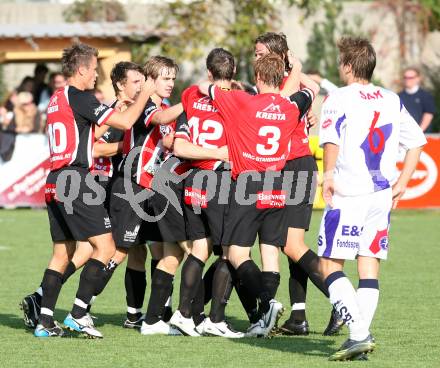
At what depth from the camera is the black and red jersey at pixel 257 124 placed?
7426mm

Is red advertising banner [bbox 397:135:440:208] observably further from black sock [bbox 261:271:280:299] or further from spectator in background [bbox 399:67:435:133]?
black sock [bbox 261:271:280:299]

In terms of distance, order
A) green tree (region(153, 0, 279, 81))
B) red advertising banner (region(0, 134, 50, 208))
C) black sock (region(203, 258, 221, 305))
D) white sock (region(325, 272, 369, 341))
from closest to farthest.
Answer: white sock (region(325, 272, 369, 341)) → black sock (region(203, 258, 221, 305)) → red advertising banner (region(0, 134, 50, 208)) → green tree (region(153, 0, 279, 81))

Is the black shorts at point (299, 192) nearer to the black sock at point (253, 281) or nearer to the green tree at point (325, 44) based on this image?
the black sock at point (253, 281)

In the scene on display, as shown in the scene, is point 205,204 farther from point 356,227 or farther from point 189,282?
point 356,227

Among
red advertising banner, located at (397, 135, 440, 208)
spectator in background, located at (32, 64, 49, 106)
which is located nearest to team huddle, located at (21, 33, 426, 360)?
red advertising banner, located at (397, 135, 440, 208)

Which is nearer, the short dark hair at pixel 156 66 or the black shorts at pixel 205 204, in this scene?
the black shorts at pixel 205 204

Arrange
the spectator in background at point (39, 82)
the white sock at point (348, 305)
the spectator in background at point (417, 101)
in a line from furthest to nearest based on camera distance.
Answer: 1. the spectator in background at point (39, 82)
2. the spectator in background at point (417, 101)
3. the white sock at point (348, 305)

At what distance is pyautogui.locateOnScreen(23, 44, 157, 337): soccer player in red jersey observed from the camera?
25.2ft

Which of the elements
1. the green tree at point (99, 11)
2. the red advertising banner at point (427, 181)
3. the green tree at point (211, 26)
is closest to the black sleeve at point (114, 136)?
the red advertising banner at point (427, 181)

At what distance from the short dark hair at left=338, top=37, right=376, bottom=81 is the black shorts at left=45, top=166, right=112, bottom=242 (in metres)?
2.03

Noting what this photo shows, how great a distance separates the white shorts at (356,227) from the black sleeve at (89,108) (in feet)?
5.62

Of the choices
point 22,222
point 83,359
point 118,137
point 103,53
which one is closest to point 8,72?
point 103,53

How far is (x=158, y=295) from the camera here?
8023 mm

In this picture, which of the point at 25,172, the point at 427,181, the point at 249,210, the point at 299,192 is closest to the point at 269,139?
the point at 249,210
